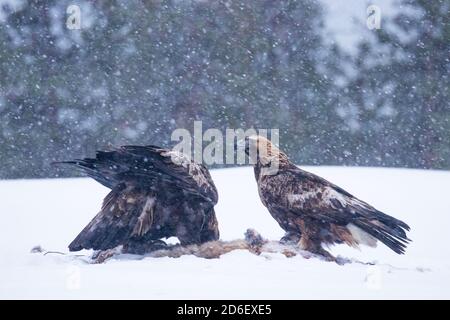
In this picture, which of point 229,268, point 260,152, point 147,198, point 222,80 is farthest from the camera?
point 222,80

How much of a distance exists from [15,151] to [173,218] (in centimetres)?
634

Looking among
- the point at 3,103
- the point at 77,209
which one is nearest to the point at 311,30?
the point at 3,103

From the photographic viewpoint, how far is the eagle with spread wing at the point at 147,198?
12.0ft

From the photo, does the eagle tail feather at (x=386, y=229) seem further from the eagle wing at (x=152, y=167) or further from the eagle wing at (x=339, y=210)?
the eagle wing at (x=152, y=167)

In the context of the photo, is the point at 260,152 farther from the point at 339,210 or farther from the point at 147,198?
the point at 147,198

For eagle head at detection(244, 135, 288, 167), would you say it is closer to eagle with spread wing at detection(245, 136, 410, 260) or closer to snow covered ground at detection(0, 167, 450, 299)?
eagle with spread wing at detection(245, 136, 410, 260)

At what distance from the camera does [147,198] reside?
3770mm

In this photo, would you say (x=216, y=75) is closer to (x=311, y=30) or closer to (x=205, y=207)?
(x=311, y=30)

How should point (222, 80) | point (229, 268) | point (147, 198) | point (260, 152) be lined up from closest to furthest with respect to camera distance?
point (229, 268) < point (147, 198) < point (260, 152) < point (222, 80)

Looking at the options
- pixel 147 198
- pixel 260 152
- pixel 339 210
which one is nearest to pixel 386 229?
pixel 339 210

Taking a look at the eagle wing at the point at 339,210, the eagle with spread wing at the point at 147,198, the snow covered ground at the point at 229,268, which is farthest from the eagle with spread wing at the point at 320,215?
the eagle with spread wing at the point at 147,198

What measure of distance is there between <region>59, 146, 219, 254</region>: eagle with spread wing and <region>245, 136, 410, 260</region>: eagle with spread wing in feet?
1.46

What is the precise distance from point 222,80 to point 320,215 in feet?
19.2
